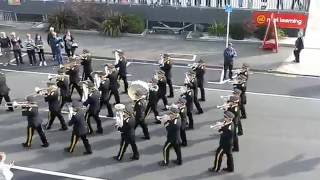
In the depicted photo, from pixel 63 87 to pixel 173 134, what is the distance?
471 cm

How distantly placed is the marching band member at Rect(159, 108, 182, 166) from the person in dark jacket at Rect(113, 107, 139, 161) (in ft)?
2.64

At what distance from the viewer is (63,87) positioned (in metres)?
17.7

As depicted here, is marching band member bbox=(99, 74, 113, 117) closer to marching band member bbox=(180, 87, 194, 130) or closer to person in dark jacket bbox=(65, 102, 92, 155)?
person in dark jacket bbox=(65, 102, 92, 155)

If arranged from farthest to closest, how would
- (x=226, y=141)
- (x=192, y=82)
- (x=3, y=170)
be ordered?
(x=192, y=82)
(x=226, y=141)
(x=3, y=170)

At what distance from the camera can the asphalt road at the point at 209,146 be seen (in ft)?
48.1

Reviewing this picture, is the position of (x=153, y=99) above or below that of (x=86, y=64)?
below

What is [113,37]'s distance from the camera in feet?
82.8

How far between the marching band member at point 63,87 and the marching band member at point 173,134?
436 centimetres

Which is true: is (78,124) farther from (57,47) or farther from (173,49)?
(173,49)

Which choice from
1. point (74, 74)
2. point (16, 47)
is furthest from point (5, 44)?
point (74, 74)

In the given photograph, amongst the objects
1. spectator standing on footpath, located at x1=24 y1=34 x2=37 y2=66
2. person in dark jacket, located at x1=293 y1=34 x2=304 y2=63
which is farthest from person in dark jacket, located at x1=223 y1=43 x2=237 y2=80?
spectator standing on footpath, located at x1=24 y1=34 x2=37 y2=66

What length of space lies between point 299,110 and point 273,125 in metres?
1.51

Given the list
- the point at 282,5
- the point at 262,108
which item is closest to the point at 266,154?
the point at 262,108

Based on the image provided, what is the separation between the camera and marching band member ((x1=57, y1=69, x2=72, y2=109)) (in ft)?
57.5
